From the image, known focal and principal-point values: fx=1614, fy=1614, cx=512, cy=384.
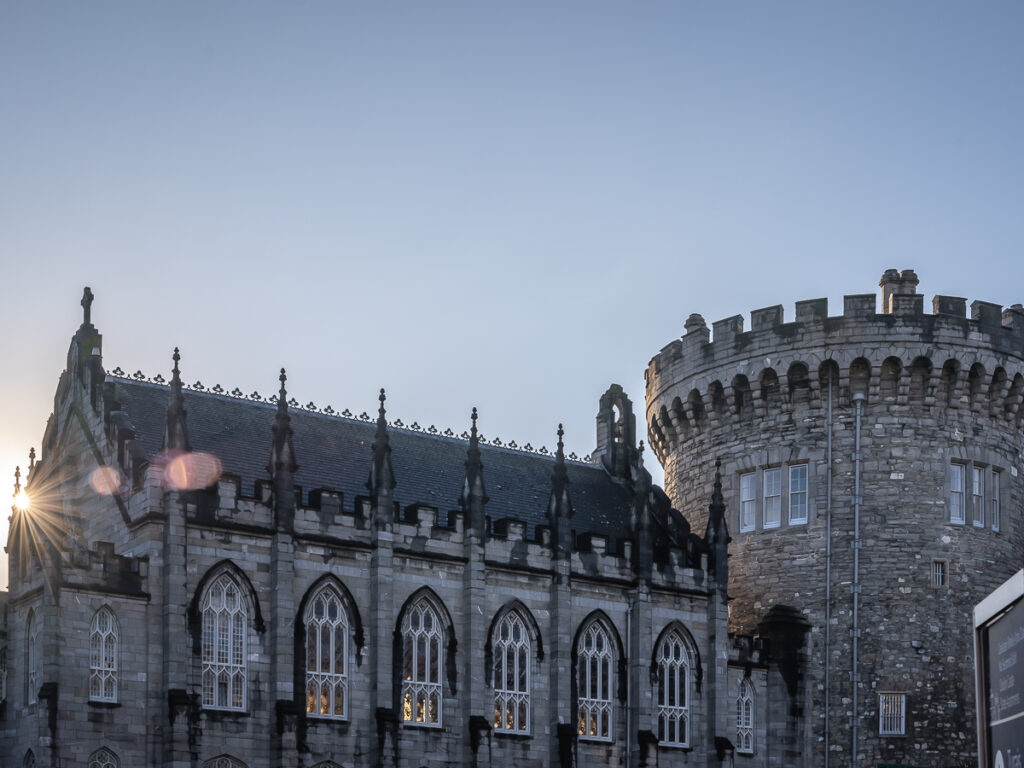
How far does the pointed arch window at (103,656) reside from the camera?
34250mm

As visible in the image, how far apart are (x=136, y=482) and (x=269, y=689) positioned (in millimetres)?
5573

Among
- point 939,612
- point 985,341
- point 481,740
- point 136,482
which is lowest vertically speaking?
point 481,740

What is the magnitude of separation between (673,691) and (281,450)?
12766 mm

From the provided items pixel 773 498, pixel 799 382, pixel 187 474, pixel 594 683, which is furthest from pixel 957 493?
pixel 187 474

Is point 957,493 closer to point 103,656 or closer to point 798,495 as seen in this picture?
point 798,495

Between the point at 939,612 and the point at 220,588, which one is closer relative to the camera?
the point at 220,588

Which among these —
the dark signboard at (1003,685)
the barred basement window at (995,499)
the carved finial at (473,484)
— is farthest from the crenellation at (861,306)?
the dark signboard at (1003,685)

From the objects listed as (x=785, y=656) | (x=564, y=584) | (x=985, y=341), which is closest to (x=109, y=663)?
(x=564, y=584)

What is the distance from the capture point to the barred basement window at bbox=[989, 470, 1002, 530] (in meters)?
44.8

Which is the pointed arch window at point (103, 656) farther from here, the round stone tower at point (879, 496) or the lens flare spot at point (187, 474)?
the round stone tower at point (879, 496)

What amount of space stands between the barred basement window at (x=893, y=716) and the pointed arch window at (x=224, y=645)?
17.4 meters

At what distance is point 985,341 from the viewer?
147ft

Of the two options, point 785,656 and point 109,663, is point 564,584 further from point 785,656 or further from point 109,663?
point 109,663

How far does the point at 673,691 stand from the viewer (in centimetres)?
4269
